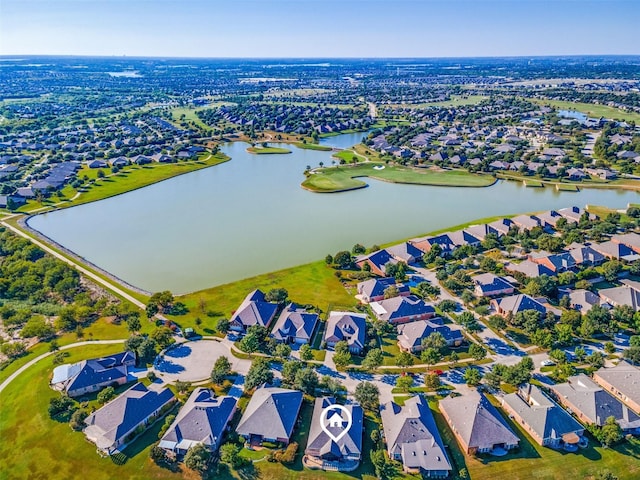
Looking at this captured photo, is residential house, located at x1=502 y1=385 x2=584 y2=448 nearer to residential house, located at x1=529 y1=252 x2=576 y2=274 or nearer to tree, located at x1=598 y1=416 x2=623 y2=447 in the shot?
tree, located at x1=598 y1=416 x2=623 y2=447

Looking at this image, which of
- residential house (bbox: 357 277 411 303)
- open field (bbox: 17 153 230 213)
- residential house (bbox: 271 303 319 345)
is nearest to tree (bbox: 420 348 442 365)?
residential house (bbox: 271 303 319 345)

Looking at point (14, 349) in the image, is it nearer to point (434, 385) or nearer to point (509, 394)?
point (434, 385)

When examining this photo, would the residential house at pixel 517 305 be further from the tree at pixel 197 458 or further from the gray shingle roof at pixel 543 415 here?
the tree at pixel 197 458

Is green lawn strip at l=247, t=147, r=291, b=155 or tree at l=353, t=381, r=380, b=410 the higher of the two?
tree at l=353, t=381, r=380, b=410

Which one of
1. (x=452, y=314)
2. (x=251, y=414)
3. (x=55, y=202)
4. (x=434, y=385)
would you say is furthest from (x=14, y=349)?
(x=55, y=202)

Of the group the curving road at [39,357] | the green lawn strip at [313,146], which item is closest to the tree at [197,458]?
the curving road at [39,357]

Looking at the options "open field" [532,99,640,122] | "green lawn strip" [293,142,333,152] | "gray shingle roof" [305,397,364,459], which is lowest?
"green lawn strip" [293,142,333,152]

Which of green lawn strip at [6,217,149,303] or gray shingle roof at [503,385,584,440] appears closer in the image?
gray shingle roof at [503,385,584,440]
